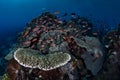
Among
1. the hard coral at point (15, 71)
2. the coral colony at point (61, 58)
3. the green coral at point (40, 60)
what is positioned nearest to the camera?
the green coral at point (40, 60)

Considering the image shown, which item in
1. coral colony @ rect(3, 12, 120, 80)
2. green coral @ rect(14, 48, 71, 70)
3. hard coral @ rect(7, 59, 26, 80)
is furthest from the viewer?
hard coral @ rect(7, 59, 26, 80)

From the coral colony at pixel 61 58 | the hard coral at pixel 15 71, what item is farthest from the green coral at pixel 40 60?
the hard coral at pixel 15 71

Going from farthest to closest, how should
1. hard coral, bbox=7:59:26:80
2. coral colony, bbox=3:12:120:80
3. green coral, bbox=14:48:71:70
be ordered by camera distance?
1. hard coral, bbox=7:59:26:80
2. coral colony, bbox=3:12:120:80
3. green coral, bbox=14:48:71:70

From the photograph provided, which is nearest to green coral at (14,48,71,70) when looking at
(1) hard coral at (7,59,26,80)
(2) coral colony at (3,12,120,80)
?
(2) coral colony at (3,12,120,80)

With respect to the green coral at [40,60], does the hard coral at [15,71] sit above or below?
below

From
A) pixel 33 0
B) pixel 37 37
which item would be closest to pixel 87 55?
pixel 37 37

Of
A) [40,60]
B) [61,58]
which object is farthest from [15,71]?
[61,58]

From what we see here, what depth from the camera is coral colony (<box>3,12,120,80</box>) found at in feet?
21.2

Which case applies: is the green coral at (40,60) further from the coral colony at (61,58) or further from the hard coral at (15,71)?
the hard coral at (15,71)

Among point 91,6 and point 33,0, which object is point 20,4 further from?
point 91,6

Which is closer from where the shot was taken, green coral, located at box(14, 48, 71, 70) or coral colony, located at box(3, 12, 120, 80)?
green coral, located at box(14, 48, 71, 70)

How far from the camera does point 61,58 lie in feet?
21.5

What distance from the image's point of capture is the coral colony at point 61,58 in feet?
21.2

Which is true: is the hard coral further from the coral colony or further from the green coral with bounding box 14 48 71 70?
the green coral with bounding box 14 48 71 70
